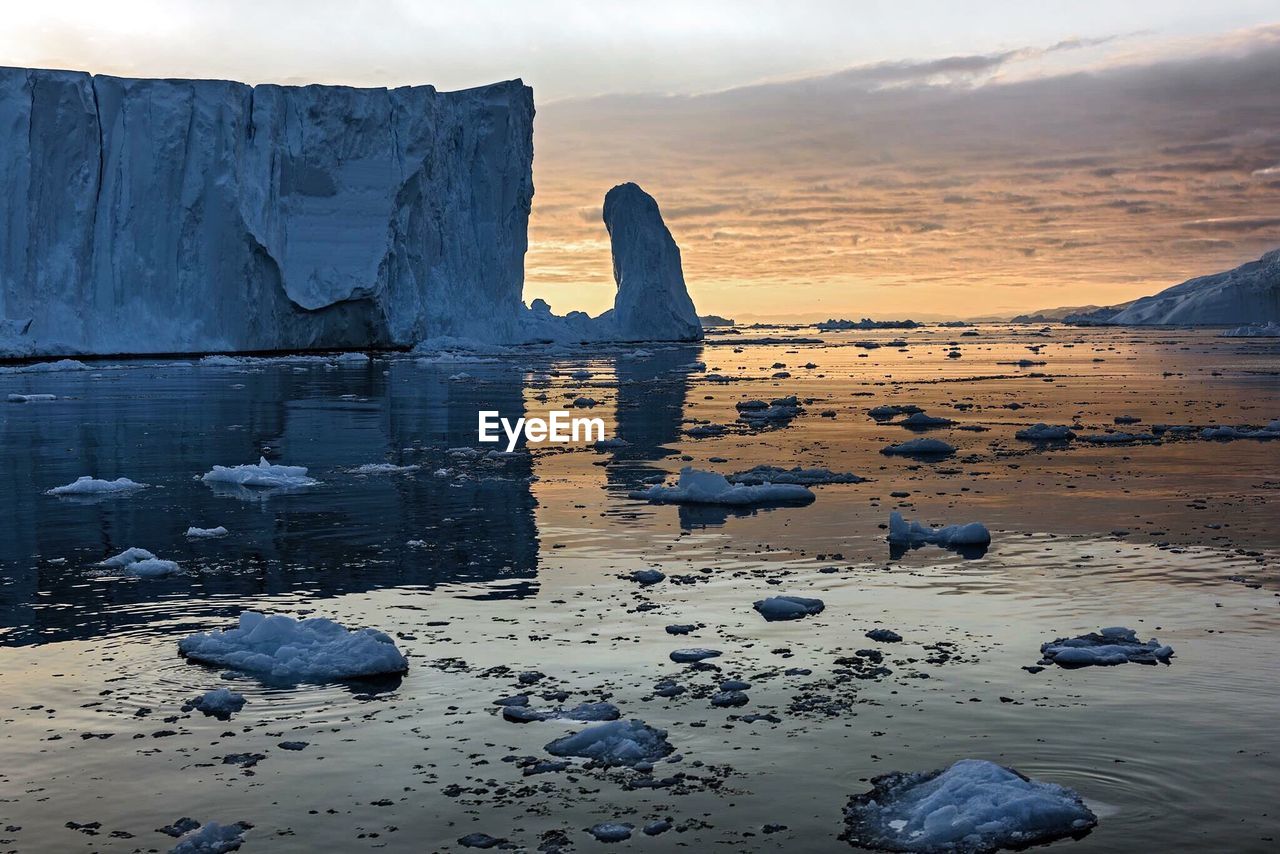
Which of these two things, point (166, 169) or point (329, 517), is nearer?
point (329, 517)

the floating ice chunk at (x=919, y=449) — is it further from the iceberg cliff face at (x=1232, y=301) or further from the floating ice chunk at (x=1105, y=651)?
the iceberg cliff face at (x=1232, y=301)

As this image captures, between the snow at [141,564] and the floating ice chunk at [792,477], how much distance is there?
249 inches

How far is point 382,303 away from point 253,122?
839 cm

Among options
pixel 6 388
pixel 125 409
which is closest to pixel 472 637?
pixel 125 409

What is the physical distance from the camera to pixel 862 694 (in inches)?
255

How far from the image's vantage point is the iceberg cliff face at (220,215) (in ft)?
145

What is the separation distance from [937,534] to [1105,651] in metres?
3.63

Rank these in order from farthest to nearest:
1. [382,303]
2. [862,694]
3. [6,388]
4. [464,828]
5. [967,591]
A: 1. [382,303]
2. [6,388]
3. [967,591]
4. [862,694]
5. [464,828]

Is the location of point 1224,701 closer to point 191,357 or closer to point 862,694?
point 862,694

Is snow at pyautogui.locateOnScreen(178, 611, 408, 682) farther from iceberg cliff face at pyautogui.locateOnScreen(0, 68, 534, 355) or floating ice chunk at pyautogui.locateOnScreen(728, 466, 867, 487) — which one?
iceberg cliff face at pyautogui.locateOnScreen(0, 68, 534, 355)

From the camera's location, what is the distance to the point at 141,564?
948 cm

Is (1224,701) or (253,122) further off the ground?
(253,122)

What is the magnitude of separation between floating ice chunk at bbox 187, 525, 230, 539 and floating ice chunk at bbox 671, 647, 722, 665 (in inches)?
213

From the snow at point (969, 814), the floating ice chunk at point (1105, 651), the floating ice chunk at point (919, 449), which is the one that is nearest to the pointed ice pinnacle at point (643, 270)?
the floating ice chunk at point (919, 449)
